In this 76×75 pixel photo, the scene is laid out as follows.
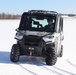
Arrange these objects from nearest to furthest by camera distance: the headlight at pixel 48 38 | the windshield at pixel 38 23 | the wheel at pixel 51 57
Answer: the wheel at pixel 51 57
the headlight at pixel 48 38
the windshield at pixel 38 23

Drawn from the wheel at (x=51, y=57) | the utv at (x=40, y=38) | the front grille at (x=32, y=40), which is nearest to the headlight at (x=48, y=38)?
the utv at (x=40, y=38)

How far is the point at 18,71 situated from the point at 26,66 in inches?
40.4

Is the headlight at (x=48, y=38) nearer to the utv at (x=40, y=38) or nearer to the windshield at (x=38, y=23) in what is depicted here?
the utv at (x=40, y=38)

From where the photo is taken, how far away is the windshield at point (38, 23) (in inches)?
441

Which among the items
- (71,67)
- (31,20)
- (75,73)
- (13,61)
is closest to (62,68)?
(71,67)

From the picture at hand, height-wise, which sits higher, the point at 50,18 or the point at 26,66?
the point at 50,18

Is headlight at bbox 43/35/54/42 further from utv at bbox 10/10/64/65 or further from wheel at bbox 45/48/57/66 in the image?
wheel at bbox 45/48/57/66

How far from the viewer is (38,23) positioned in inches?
447

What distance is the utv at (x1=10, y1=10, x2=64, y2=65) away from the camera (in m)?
10.5

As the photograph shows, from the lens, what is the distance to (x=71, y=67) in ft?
33.1

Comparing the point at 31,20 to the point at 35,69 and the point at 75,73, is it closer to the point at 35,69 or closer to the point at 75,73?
the point at 35,69

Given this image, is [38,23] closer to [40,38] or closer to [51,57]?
[40,38]

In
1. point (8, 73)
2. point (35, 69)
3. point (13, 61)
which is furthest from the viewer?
point (13, 61)

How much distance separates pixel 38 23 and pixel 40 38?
97 cm
